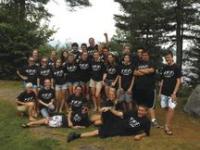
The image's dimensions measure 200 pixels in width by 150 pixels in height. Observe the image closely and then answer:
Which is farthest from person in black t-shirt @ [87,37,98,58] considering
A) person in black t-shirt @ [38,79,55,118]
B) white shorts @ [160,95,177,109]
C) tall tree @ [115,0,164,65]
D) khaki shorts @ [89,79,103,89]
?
tall tree @ [115,0,164,65]

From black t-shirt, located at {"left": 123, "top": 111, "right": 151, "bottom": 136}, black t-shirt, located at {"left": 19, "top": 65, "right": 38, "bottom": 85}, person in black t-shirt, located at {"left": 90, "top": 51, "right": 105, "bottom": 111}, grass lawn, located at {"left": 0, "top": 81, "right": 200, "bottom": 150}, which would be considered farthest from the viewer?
black t-shirt, located at {"left": 19, "top": 65, "right": 38, "bottom": 85}

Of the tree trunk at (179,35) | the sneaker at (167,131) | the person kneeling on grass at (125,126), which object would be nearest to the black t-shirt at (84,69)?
the person kneeling on grass at (125,126)

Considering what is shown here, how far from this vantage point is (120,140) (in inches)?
679

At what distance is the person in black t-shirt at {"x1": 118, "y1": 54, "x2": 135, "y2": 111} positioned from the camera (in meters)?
18.4

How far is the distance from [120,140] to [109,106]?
114cm

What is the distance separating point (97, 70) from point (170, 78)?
3.09m

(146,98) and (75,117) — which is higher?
(146,98)

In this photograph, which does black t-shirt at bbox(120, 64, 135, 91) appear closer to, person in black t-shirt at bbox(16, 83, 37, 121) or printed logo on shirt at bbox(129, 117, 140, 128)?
printed logo on shirt at bbox(129, 117, 140, 128)

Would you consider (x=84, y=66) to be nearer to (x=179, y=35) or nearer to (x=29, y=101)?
(x=29, y=101)

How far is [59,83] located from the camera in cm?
2034

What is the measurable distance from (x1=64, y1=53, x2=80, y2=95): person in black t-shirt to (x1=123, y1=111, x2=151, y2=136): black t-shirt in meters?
3.30

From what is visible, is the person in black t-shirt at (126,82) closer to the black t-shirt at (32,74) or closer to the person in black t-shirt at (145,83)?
the person in black t-shirt at (145,83)

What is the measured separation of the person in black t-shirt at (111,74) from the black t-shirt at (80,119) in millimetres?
1263

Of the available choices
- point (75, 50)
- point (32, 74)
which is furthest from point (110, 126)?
point (32, 74)
